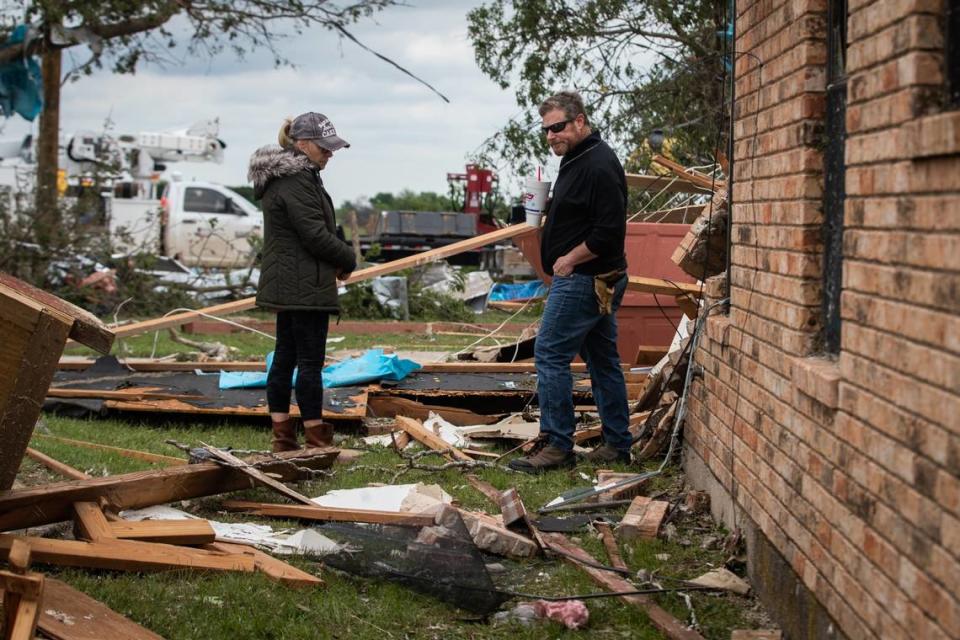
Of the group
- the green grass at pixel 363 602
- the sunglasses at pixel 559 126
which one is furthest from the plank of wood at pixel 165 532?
the sunglasses at pixel 559 126

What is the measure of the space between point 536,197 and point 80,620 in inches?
173

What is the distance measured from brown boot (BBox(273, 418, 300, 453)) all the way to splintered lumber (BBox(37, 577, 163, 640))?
3123mm

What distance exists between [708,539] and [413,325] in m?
11.3

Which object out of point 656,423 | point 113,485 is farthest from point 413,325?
point 113,485

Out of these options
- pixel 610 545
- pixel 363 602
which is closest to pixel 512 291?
pixel 610 545

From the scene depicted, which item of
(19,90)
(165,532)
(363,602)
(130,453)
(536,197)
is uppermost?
(19,90)

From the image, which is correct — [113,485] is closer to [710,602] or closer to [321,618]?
[321,618]

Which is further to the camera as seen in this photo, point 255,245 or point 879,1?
point 255,245

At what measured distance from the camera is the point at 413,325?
16.5 meters

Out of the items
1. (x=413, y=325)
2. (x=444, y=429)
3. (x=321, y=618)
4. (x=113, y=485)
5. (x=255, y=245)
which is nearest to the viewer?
(x=321, y=618)

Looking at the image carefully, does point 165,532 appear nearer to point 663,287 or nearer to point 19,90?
point 663,287

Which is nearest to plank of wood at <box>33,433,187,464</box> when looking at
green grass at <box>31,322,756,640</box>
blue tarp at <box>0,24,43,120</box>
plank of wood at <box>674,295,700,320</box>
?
green grass at <box>31,322,756,640</box>

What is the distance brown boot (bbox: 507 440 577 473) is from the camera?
6906 mm

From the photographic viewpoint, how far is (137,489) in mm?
5438
